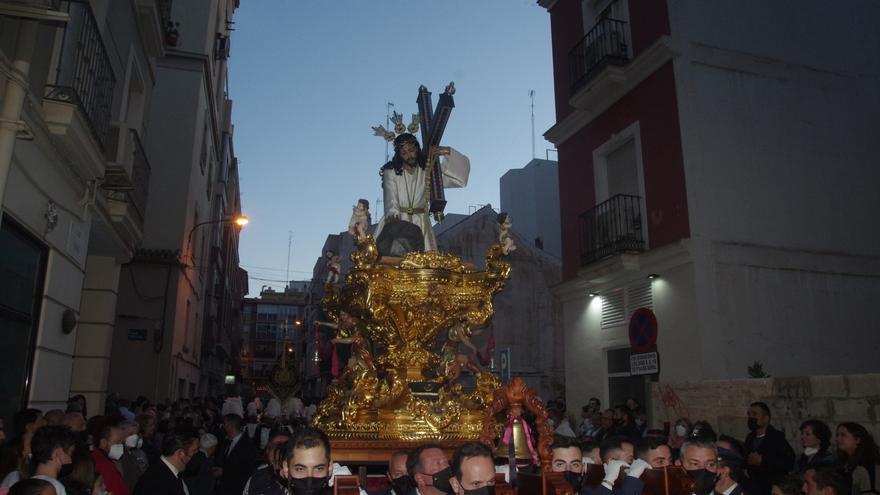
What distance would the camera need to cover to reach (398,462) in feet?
13.2

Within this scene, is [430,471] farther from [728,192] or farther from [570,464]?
[728,192]

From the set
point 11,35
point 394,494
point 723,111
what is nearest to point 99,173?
point 11,35

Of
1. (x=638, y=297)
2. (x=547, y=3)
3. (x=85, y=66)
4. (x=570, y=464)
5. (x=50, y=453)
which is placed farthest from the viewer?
(x=547, y=3)

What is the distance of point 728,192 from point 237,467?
8.07m

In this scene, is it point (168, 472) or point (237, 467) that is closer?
point (168, 472)

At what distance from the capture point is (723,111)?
1078 centimetres

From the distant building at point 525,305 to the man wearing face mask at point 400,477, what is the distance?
61.0 feet

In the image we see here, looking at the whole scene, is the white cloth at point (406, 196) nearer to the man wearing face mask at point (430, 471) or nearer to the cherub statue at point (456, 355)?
the cherub statue at point (456, 355)

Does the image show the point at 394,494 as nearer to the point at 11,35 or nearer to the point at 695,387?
Answer: the point at 11,35

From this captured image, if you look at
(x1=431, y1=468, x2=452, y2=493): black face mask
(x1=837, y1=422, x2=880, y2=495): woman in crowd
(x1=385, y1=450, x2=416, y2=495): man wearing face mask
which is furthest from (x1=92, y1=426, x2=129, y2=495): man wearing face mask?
(x1=837, y1=422, x2=880, y2=495): woman in crowd

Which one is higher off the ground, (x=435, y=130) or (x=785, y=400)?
(x=435, y=130)

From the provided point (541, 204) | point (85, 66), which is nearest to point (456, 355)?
point (85, 66)

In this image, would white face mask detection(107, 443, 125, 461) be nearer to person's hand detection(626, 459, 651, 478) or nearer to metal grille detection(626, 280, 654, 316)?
person's hand detection(626, 459, 651, 478)

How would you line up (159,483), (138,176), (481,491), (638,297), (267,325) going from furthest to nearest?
(267,325) < (638,297) < (138,176) < (159,483) < (481,491)
